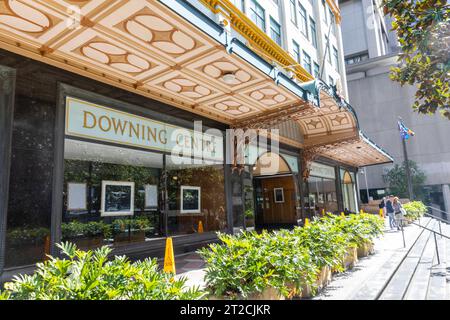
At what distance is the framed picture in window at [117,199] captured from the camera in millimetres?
9745

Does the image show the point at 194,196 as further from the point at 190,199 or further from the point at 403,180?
the point at 403,180

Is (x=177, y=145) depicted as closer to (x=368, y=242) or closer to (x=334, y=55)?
(x=368, y=242)

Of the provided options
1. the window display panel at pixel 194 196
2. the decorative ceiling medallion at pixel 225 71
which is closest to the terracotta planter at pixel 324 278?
the decorative ceiling medallion at pixel 225 71

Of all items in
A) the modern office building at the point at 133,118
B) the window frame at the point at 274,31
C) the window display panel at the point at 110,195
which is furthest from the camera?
the window frame at the point at 274,31

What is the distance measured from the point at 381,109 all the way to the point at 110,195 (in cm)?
4910

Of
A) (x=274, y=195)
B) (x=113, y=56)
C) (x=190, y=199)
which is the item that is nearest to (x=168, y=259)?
(x=113, y=56)

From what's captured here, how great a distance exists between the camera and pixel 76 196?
875cm

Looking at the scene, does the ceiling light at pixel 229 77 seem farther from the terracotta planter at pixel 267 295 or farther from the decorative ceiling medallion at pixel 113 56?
the terracotta planter at pixel 267 295

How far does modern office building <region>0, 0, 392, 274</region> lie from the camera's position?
21.0 feet

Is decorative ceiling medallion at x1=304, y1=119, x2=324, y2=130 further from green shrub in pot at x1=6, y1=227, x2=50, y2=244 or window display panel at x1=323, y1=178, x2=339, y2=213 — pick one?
green shrub in pot at x1=6, y1=227, x2=50, y2=244

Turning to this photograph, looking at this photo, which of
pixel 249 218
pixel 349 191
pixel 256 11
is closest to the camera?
pixel 249 218

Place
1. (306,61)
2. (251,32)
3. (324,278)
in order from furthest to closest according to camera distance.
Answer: (306,61) < (251,32) < (324,278)

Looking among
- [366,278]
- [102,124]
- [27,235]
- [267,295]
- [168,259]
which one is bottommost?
[366,278]

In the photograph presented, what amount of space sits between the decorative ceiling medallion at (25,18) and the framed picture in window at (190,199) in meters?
6.85
